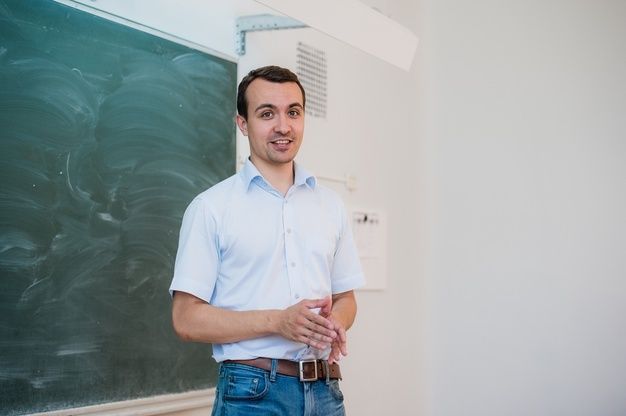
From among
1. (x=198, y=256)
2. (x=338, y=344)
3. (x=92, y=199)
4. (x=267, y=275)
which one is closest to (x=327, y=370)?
(x=338, y=344)

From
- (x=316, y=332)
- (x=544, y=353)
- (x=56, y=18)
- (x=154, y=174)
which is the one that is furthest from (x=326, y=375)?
(x=544, y=353)

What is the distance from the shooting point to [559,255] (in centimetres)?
388

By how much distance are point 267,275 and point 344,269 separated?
1.07 feet

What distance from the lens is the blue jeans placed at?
1.85m

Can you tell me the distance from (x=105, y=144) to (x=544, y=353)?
8.66 ft

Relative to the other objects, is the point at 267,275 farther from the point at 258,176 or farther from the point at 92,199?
the point at 92,199

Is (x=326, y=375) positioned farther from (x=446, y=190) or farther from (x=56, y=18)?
(x=446, y=190)

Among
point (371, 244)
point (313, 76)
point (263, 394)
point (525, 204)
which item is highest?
point (313, 76)

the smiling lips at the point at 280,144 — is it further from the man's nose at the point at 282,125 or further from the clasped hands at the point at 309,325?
the clasped hands at the point at 309,325

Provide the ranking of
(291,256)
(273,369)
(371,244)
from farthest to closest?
(371,244)
(291,256)
(273,369)

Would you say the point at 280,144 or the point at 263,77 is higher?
the point at 263,77

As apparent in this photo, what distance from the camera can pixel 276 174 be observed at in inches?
82.0

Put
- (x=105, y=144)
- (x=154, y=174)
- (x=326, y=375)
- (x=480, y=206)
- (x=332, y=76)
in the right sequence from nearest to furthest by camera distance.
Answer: (x=326, y=375)
(x=105, y=144)
(x=154, y=174)
(x=332, y=76)
(x=480, y=206)

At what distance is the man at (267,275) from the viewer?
185cm
